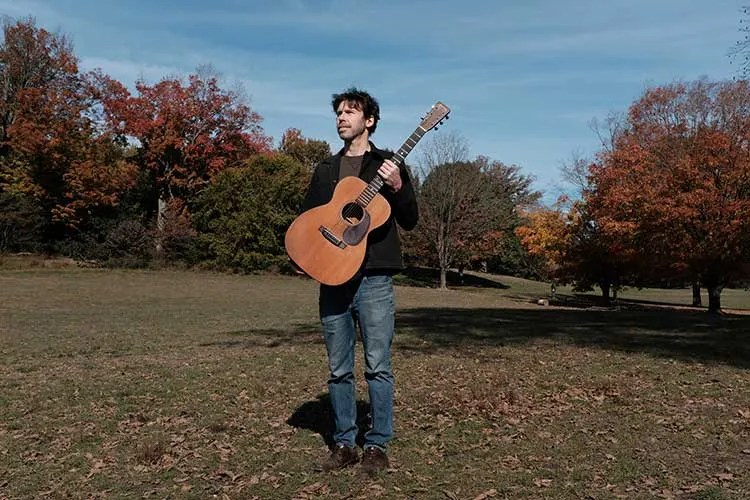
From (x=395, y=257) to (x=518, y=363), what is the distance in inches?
183

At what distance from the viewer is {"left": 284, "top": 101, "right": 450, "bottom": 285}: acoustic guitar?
3732mm

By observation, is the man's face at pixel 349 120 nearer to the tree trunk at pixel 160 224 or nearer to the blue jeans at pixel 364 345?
the blue jeans at pixel 364 345

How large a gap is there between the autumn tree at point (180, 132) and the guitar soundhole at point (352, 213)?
37.3 meters

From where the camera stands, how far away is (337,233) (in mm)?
3797

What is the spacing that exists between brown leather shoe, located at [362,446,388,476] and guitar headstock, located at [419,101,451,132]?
205 centimetres

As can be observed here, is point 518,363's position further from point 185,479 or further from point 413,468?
point 185,479

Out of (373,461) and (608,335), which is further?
(608,335)

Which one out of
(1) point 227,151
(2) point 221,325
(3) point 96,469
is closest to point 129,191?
(1) point 227,151

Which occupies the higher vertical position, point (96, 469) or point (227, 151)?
point (227, 151)

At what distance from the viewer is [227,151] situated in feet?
142

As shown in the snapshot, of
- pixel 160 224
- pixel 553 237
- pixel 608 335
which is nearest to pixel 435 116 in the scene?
pixel 608 335

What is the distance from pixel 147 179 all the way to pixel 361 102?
139 feet

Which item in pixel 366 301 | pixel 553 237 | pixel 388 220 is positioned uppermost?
pixel 553 237

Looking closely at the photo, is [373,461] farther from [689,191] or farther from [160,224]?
[160,224]
